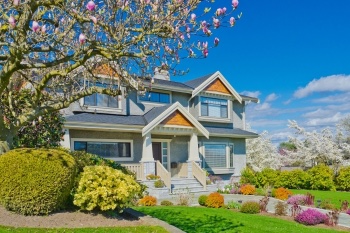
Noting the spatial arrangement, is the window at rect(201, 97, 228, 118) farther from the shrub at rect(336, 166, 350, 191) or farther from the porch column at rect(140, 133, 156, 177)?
the shrub at rect(336, 166, 350, 191)

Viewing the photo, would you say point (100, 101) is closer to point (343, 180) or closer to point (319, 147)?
point (343, 180)

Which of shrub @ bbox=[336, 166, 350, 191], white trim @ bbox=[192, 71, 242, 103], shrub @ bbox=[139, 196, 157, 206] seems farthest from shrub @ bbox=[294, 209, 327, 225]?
white trim @ bbox=[192, 71, 242, 103]

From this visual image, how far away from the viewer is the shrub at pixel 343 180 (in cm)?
2458

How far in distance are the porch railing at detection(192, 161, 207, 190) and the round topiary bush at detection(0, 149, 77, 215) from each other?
47.0ft

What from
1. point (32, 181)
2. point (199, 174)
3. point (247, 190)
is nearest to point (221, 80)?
point (199, 174)

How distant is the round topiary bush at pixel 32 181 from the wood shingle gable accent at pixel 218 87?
19.7 meters

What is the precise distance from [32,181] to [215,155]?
64.6ft

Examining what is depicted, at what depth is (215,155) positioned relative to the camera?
26.0 m

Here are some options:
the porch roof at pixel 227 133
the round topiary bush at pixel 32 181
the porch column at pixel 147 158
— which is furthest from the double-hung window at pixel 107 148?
the round topiary bush at pixel 32 181

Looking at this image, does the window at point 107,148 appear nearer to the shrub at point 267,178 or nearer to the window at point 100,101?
the window at point 100,101

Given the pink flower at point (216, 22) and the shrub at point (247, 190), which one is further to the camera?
the shrub at point (247, 190)

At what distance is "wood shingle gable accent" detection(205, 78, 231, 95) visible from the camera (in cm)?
2675

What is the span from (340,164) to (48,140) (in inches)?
1013

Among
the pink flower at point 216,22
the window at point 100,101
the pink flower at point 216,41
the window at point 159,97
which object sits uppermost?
the window at point 159,97
